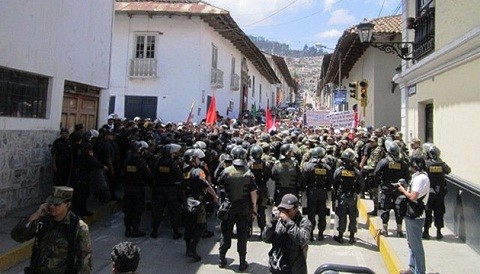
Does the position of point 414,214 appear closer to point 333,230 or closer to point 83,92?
point 333,230

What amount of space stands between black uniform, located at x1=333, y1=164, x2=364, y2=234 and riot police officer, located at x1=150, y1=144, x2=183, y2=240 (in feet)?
10.0

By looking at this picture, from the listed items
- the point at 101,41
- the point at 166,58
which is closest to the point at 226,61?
the point at 166,58

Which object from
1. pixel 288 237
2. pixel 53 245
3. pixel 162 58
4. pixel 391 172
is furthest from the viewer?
pixel 162 58

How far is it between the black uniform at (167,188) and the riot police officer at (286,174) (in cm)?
189

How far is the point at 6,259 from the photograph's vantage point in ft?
20.0

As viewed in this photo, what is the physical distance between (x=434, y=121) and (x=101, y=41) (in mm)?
9066

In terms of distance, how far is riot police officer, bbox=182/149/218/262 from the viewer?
6.73 m

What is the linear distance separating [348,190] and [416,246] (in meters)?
2.41

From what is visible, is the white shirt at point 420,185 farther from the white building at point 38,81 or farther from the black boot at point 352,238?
the white building at point 38,81

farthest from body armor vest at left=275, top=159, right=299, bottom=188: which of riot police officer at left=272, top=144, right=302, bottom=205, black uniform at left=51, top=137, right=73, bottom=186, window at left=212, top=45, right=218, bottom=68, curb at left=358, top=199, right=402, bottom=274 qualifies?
window at left=212, top=45, right=218, bottom=68

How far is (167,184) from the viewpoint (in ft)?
25.1

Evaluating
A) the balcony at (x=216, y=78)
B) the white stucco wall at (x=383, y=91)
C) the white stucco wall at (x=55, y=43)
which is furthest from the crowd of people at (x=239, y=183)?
the balcony at (x=216, y=78)

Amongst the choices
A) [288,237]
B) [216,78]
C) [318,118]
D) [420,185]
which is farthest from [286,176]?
[216,78]

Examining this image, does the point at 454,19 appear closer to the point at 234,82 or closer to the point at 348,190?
the point at 348,190
